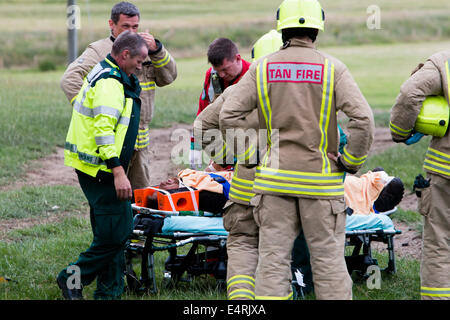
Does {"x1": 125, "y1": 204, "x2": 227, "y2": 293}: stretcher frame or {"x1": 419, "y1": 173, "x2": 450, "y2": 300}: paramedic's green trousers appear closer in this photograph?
{"x1": 419, "y1": 173, "x2": 450, "y2": 300}: paramedic's green trousers

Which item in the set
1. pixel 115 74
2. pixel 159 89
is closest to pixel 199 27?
pixel 159 89

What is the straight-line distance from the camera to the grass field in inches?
278

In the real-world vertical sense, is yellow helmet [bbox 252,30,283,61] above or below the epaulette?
above

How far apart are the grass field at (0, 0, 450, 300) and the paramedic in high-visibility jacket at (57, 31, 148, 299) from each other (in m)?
0.45

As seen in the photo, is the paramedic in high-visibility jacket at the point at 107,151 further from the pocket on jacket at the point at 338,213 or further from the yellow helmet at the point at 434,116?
the yellow helmet at the point at 434,116

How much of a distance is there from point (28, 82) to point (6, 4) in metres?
41.6

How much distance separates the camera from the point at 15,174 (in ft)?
36.4

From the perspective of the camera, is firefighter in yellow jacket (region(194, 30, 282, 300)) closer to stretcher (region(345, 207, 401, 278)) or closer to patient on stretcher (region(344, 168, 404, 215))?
stretcher (region(345, 207, 401, 278))

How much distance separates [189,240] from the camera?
6.05 metres

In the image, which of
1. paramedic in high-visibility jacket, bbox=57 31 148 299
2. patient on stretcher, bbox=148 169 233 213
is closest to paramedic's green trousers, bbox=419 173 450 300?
patient on stretcher, bbox=148 169 233 213

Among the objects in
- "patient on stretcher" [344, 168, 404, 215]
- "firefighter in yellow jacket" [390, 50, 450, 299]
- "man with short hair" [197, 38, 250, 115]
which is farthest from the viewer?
"patient on stretcher" [344, 168, 404, 215]

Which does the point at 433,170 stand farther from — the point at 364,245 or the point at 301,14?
the point at 301,14

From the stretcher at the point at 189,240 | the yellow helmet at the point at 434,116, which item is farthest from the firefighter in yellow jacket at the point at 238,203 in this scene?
the yellow helmet at the point at 434,116

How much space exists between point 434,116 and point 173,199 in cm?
213
